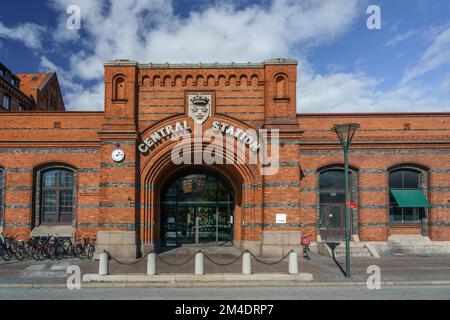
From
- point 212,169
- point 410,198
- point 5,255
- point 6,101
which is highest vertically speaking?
point 6,101

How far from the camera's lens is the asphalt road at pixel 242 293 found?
973 centimetres

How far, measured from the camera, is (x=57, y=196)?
60.2ft

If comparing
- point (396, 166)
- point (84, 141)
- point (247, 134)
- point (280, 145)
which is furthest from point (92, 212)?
point (396, 166)

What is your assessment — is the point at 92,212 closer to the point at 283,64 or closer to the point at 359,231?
the point at 283,64

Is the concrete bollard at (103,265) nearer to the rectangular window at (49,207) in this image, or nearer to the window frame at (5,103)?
the rectangular window at (49,207)

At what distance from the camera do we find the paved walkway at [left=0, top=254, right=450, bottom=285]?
12.0m

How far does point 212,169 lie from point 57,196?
335 inches

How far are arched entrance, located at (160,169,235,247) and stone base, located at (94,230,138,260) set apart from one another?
4.24 meters

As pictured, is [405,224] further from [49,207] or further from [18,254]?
[18,254]

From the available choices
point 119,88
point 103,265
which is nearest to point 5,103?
point 119,88

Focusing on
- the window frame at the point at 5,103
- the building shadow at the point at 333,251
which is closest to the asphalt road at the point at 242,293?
the building shadow at the point at 333,251

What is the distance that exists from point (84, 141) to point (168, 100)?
5118 millimetres

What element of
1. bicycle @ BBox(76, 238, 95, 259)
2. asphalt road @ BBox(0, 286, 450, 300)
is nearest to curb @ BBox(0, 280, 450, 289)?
asphalt road @ BBox(0, 286, 450, 300)

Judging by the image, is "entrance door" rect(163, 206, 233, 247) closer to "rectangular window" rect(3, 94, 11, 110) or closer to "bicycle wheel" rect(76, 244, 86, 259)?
"bicycle wheel" rect(76, 244, 86, 259)
